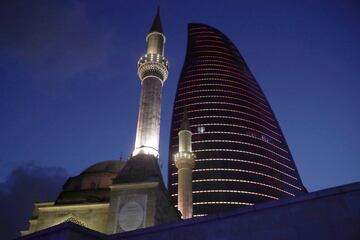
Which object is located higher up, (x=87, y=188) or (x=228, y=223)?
(x=87, y=188)

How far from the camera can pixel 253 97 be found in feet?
386

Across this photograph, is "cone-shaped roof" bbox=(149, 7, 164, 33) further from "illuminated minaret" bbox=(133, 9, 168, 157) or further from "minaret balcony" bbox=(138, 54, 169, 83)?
"minaret balcony" bbox=(138, 54, 169, 83)

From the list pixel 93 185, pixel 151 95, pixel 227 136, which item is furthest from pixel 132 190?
pixel 227 136

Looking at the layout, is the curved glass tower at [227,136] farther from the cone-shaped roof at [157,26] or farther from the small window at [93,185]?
the small window at [93,185]

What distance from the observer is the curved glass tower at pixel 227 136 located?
96.0 meters

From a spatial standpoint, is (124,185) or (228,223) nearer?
(228,223)

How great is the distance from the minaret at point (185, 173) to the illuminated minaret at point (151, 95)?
7.81 metres

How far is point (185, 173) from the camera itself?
37.3m

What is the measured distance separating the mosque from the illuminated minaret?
0.30 ft

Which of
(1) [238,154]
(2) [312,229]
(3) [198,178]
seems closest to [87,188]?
(2) [312,229]

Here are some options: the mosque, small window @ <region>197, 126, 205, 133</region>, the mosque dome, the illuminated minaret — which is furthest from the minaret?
small window @ <region>197, 126, 205, 133</region>

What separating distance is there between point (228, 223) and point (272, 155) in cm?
10282

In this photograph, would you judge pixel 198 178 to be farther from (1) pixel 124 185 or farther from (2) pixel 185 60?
(1) pixel 124 185

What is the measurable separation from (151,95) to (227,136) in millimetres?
72903
